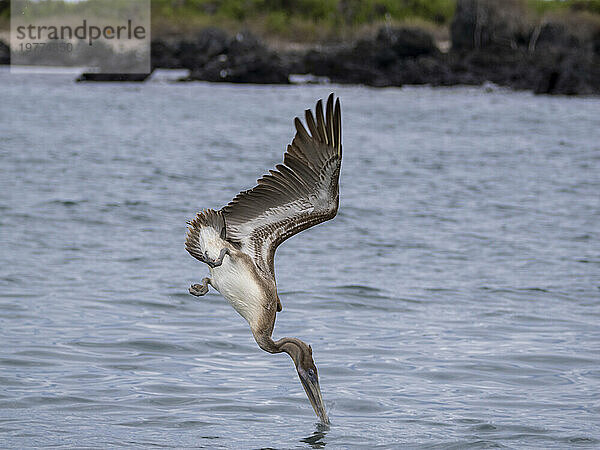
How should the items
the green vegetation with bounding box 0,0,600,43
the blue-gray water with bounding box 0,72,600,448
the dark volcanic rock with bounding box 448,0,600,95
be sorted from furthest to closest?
the green vegetation with bounding box 0,0,600,43
the dark volcanic rock with bounding box 448,0,600,95
the blue-gray water with bounding box 0,72,600,448

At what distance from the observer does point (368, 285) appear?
445 inches

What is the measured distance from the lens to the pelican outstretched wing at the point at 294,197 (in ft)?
18.6

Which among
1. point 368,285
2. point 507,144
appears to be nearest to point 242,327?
point 368,285

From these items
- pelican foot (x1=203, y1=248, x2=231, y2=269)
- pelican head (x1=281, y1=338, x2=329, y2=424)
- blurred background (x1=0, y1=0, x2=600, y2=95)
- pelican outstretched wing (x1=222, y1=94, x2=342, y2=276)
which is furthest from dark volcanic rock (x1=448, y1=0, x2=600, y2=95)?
pelican foot (x1=203, y1=248, x2=231, y2=269)

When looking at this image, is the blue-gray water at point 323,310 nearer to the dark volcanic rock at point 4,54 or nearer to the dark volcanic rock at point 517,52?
the dark volcanic rock at point 517,52

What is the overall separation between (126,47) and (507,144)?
3930 centimetres

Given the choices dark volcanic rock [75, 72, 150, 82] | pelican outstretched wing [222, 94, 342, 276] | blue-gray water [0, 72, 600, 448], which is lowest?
blue-gray water [0, 72, 600, 448]

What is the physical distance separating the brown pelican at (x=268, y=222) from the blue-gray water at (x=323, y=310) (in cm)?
122

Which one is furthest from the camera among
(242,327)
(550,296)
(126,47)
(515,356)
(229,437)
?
(126,47)

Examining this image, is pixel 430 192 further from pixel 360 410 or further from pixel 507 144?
pixel 360 410
